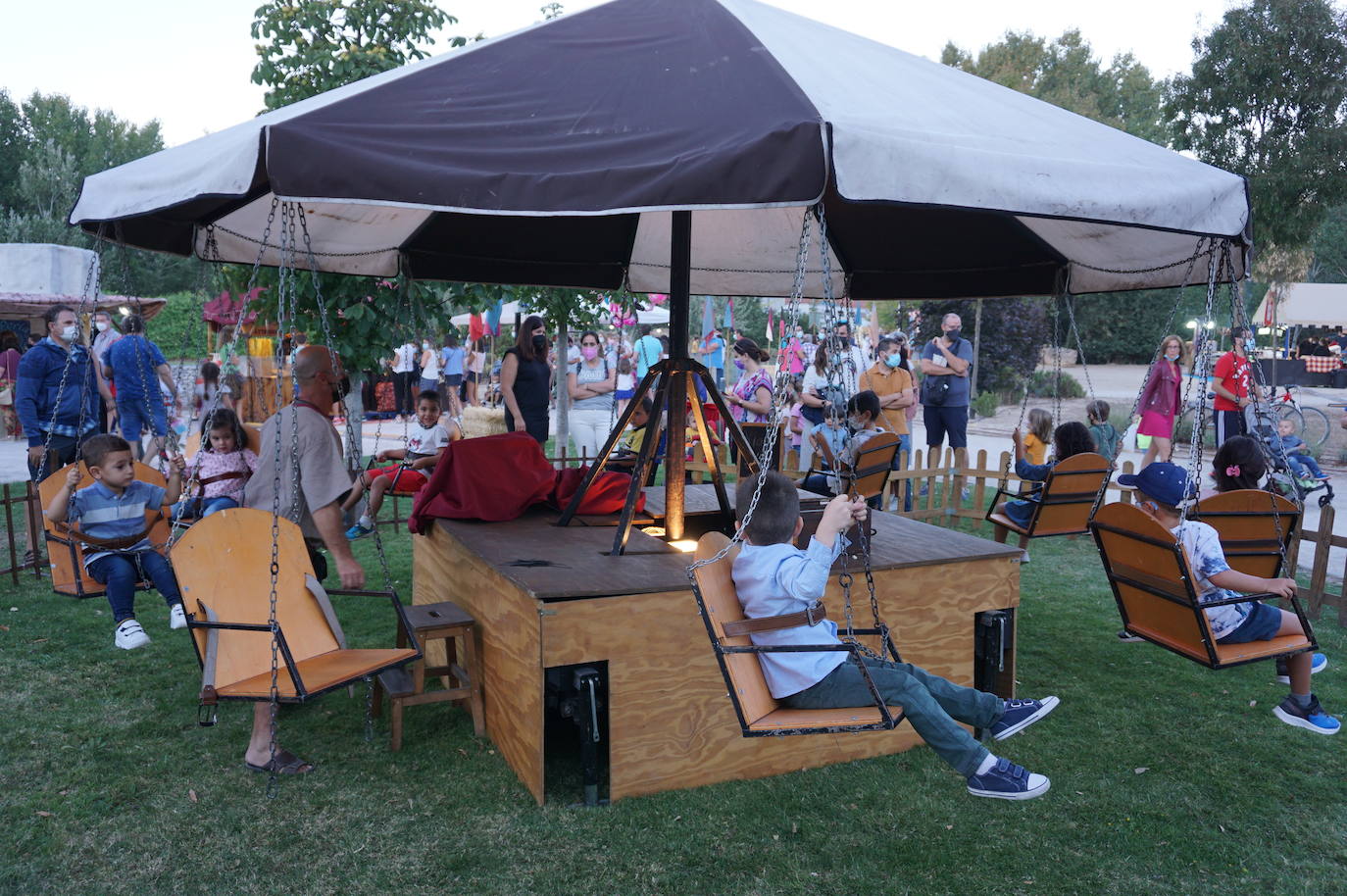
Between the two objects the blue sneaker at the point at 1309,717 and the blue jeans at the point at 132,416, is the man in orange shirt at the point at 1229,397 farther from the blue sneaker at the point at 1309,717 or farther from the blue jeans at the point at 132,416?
the blue jeans at the point at 132,416

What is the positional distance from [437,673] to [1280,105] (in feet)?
58.3

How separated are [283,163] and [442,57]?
111 cm

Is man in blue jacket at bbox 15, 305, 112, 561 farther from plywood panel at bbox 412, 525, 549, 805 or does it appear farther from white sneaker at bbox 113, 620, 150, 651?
plywood panel at bbox 412, 525, 549, 805

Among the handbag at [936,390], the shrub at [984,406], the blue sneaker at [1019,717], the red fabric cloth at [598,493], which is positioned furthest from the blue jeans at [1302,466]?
the shrub at [984,406]

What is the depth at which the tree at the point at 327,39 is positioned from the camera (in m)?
8.34

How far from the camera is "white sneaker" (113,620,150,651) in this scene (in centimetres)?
543

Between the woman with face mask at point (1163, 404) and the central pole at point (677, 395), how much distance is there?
697 cm

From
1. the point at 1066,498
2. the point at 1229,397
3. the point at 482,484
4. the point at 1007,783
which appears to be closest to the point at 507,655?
the point at 482,484

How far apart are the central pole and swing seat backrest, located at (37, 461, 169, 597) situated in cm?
284

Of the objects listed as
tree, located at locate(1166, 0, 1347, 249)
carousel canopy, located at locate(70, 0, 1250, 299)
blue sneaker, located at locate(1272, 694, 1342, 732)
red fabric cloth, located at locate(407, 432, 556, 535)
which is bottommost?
blue sneaker, located at locate(1272, 694, 1342, 732)

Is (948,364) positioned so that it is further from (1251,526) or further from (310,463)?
(310,463)

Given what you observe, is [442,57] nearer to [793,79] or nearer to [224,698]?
[793,79]

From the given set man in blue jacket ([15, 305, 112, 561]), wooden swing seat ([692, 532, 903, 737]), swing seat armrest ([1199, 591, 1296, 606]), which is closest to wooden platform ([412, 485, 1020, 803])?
wooden swing seat ([692, 532, 903, 737])

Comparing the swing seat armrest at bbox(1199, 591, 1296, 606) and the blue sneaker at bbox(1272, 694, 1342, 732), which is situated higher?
the swing seat armrest at bbox(1199, 591, 1296, 606)
